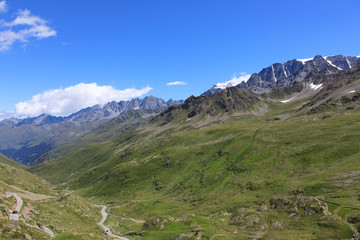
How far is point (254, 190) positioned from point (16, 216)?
4240 inches

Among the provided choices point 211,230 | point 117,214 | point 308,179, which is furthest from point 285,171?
point 117,214

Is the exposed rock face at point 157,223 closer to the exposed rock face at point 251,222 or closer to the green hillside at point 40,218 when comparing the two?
the green hillside at point 40,218

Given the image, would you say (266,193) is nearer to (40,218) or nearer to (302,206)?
(302,206)

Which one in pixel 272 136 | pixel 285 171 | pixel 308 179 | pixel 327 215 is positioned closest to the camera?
A: pixel 327 215

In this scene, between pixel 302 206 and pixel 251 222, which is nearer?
pixel 251 222

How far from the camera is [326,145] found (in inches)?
5605

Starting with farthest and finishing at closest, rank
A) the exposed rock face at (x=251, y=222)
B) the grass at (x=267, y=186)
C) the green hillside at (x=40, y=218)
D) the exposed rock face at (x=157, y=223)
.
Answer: the exposed rock face at (x=157, y=223)
the grass at (x=267, y=186)
the exposed rock face at (x=251, y=222)
the green hillside at (x=40, y=218)

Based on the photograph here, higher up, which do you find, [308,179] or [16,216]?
[16,216]

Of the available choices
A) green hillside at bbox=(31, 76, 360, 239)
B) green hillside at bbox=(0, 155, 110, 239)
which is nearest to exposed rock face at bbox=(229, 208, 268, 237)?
green hillside at bbox=(31, 76, 360, 239)

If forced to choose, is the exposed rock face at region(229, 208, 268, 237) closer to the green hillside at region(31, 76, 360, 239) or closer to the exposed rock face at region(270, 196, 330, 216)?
the green hillside at region(31, 76, 360, 239)

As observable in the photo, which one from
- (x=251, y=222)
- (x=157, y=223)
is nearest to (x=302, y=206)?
(x=251, y=222)

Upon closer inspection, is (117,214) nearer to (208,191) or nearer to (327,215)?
(208,191)

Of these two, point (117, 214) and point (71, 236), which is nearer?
point (71, 236)

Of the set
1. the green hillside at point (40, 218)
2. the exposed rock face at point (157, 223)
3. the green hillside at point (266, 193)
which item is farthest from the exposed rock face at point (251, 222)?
the green hillside at point (40, 218)
